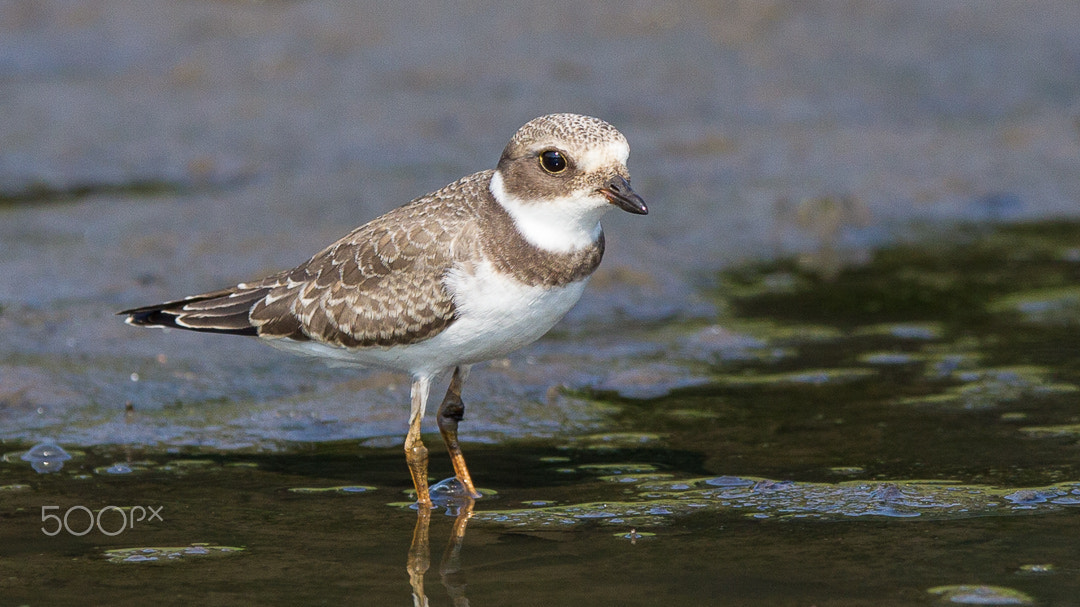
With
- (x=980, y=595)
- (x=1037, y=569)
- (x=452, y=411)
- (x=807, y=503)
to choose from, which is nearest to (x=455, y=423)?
(x=452, y=411)

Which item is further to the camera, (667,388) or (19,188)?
(19,188)

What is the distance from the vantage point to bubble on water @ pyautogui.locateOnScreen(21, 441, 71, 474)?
7038 mm

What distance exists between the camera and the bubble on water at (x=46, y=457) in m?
7.04

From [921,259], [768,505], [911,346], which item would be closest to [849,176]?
[921,259]

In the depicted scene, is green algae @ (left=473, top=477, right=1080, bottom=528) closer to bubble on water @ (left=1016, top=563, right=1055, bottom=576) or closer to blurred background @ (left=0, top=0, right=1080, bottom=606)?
blurred background @ (left=0, top=0, right=1080, bottom=606)

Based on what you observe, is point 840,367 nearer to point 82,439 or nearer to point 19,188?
point 82,439

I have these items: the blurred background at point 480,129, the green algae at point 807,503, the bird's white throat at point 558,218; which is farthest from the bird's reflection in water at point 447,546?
the blurred background at point 480,129

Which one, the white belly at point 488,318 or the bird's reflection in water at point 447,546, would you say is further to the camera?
the white belly at point 488,318

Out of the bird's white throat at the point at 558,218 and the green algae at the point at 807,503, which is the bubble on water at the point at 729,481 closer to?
the green algae at the point at 807,503

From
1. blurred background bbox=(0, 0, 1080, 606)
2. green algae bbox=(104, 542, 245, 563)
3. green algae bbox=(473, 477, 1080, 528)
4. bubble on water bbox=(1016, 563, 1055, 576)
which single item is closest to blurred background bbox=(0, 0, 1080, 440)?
blurred background bbox=(0, 0, 1080, 606)

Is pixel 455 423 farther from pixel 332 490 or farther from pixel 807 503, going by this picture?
pixel 807 503

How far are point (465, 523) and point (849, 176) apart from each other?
7.60 metres

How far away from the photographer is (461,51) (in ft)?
46.9

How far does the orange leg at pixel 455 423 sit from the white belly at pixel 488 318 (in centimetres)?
39
